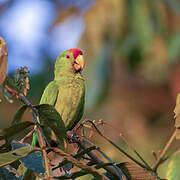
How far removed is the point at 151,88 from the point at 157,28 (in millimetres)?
4292

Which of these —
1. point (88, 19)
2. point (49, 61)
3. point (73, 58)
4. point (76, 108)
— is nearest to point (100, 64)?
point (88, 19)

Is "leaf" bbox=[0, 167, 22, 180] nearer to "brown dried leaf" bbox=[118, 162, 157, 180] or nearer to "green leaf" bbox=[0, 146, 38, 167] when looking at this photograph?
"green leaf" bbox=[0, 146, 38, 167]

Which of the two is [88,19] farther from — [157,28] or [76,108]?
[76,108]

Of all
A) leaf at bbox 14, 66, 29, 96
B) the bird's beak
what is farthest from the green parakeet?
leaf at bbox 14, 66, 29, 96

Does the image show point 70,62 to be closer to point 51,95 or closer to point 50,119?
point 51,95

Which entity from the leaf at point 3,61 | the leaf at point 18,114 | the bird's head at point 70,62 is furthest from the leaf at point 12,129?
the bird's head at point 70,62

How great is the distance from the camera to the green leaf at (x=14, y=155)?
1137 mm

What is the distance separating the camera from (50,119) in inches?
50.7

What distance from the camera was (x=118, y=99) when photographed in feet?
28.5

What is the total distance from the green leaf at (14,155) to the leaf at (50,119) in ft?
0.42

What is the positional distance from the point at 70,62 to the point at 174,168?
1.48 meters

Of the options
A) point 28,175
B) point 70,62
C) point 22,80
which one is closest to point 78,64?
point 70,62

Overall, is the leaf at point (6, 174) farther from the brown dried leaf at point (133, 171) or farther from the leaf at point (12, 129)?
the brown dried leaf at point (133, 171)

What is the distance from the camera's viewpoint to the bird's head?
3014mm
